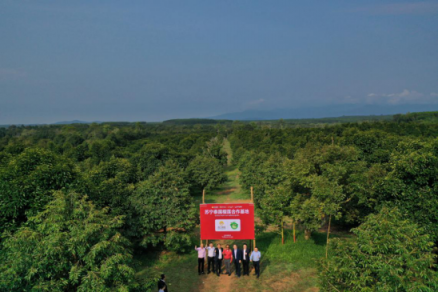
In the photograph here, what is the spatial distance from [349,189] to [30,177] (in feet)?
48.5

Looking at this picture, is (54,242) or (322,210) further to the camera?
(322,210)

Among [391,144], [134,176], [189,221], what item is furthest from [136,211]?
[391,144]

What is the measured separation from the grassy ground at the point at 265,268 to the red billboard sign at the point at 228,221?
70.6 inches

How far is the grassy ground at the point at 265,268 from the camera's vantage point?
1134cm

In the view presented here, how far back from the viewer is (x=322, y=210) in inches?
→ 517

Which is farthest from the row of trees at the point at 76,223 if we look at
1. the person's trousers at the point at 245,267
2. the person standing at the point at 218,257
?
the person's trousers at the point at 245,267

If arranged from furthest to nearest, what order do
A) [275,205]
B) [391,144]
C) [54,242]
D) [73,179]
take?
[391,144]
[275,205]
[73,179]
[54,242]

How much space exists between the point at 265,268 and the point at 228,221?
2.89m

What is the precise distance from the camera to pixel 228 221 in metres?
12.6

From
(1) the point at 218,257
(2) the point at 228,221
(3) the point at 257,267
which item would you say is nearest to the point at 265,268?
(3) the point at 257,267

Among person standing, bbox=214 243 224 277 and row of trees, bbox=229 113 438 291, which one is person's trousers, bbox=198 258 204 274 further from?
row of trees, bbox=229 113 438 291

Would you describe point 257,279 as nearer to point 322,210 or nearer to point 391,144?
point 322,210

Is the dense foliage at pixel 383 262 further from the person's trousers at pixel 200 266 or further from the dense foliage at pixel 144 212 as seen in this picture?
the person's trousers at pixel 200 266

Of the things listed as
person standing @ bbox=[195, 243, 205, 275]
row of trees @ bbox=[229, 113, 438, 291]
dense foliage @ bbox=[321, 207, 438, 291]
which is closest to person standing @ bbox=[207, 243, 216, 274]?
person standing @ bbox=[195, 243, 205, 275]
